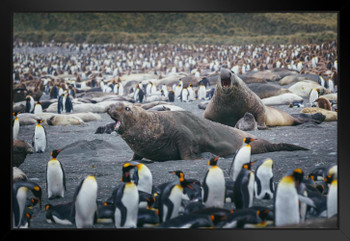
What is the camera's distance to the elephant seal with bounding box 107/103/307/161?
523cm

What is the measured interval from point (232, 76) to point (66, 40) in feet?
6.17

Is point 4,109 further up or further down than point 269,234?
further up

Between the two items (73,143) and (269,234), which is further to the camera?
(73,143)

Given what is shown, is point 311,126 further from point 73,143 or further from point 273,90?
point 73,143

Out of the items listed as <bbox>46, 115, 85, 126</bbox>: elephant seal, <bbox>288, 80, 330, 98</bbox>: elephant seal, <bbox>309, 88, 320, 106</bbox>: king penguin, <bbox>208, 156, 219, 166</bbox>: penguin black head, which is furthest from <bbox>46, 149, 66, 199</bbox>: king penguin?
<bbox>309, 88, 320, 106</bbox>: king penguin

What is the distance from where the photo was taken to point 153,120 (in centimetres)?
540

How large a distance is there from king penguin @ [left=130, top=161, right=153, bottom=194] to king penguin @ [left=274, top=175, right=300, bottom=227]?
129cm

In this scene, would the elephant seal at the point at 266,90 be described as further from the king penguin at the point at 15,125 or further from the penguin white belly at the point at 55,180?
the king penguin at the point at 15,125

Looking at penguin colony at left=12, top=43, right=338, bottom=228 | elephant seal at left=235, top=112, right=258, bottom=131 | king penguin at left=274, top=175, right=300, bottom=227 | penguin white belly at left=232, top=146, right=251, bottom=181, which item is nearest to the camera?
king penguin at left=274, top=175, right=300, bottom=227

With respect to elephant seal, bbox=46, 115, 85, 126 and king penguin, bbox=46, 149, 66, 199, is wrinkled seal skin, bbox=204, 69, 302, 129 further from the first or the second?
king penguin, bbox=46, 149, 66, 199

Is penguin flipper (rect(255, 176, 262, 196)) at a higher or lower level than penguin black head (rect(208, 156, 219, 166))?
lower

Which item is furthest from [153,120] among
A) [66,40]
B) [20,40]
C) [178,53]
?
[20,40]

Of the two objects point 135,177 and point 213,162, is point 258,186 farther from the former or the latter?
point 135,177

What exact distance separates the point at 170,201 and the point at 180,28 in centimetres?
185
